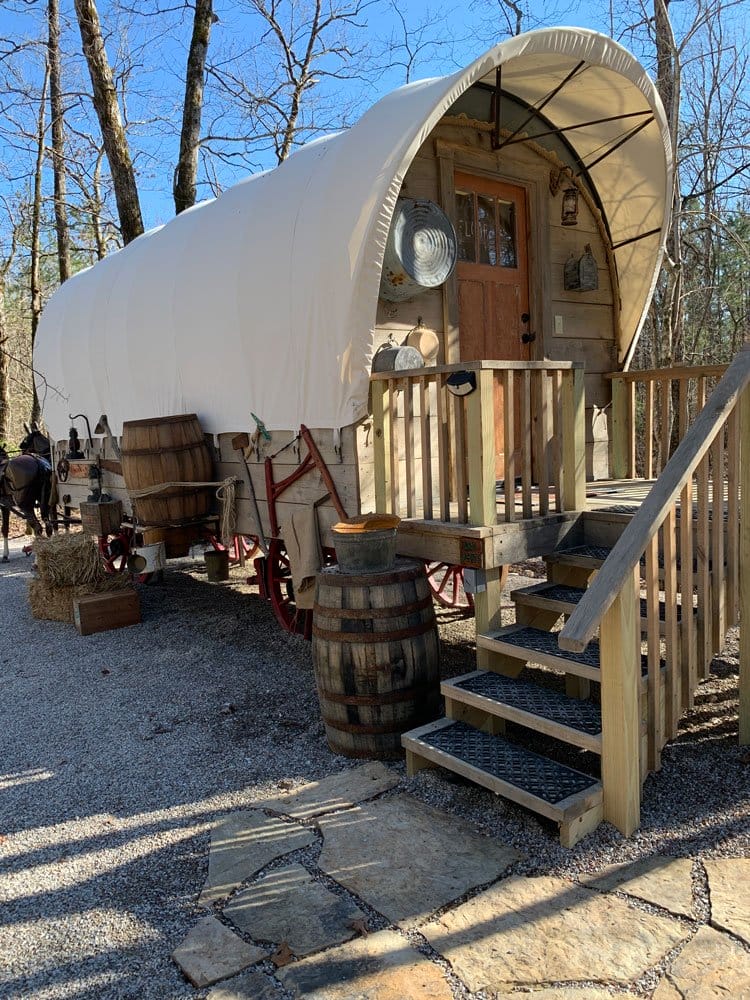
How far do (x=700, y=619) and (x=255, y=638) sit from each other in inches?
140

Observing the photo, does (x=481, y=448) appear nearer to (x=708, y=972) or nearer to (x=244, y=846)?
(x=244, y=846)

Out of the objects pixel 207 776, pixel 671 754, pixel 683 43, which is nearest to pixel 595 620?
pixel 671 754

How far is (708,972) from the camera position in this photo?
2.04m

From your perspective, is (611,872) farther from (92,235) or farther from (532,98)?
(92,235)

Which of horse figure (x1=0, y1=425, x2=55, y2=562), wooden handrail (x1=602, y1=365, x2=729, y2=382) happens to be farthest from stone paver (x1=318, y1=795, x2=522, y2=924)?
horse figure (x1=0, y1=425, x2=55, y2=562)

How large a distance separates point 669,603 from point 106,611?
4.84 m

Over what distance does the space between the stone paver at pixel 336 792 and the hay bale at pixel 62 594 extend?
12.6 feet

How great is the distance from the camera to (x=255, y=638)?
587cm

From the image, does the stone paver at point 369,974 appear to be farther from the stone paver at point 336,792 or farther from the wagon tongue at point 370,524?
the wagon tongue at point 370,524

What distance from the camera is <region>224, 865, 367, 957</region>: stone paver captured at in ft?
7.50

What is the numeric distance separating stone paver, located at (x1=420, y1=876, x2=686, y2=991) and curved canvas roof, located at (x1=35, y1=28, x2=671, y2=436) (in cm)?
246

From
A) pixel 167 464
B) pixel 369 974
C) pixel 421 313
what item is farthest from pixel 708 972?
pixel 167 464

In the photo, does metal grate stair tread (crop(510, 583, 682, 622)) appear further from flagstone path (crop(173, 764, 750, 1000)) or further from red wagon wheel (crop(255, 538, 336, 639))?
red wagon wheel (crop(255, 538, 336, 639))

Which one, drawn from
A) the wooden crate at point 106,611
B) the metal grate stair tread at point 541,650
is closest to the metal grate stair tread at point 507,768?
the metal grate stair tread at point 541,650
